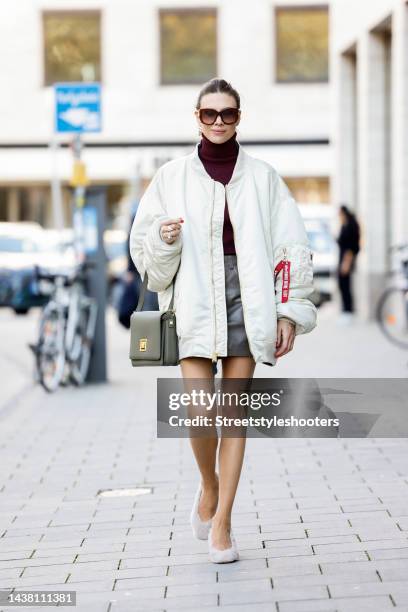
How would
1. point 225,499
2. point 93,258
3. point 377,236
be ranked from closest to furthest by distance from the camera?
1. point 225,499
2. point 93,258
3. point 377,236

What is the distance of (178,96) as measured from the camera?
36.1m

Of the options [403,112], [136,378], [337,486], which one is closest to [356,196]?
[403,112]

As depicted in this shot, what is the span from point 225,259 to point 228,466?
2.59 feet

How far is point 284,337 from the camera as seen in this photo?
5102mm

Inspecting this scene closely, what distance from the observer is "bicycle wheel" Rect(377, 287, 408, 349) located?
14328 millimetres

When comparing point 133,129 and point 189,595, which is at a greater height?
point 133,129

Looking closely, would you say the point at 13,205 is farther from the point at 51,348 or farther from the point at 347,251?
the point at 51,348

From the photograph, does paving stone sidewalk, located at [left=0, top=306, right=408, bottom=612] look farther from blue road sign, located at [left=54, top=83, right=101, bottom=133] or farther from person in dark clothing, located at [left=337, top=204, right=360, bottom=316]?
Result: person in dark clothing, located at [left=337, top=204, right=360, bottom=316]

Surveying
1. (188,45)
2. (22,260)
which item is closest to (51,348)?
(22,260)

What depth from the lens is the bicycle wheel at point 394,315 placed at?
14328mm

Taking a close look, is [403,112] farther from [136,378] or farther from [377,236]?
[136,378]

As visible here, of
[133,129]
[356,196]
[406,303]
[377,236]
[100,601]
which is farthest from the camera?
[133,129]

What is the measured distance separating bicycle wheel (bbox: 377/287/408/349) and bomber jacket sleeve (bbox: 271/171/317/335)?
28.5 ft

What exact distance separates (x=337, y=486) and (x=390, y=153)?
13.7 m
